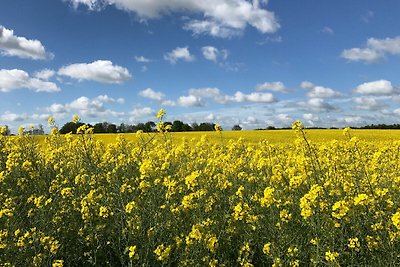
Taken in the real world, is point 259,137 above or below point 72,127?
below

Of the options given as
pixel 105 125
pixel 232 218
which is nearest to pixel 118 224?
pixel 232 218

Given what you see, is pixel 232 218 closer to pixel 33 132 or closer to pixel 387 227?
pixel 387 227

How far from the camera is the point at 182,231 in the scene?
4801 mm

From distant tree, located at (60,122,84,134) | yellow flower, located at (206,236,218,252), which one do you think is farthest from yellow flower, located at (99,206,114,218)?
distant tree, located at (60,122,84,134)

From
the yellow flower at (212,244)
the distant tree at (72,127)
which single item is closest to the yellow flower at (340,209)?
the yellow flower at (212,244)

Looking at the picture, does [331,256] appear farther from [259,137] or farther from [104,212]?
[259,137]

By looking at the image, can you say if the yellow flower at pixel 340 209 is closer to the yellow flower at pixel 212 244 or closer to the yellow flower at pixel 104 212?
the yellow flower at pixel 212 244

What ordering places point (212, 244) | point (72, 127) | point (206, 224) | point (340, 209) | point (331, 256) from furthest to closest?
point (72, 127) < point (206, 224) < point (340, 209) < point (212, 244) < point (331, 256)

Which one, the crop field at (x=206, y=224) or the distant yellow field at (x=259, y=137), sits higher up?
the distant yellow field at (x=259, y=137)

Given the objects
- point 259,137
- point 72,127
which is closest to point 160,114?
point 72,127

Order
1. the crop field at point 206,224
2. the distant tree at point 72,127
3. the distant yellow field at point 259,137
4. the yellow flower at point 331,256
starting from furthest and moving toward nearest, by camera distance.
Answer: the distant yellow field at point 259,137
the distant tree at point 72,127
the crop field at point 206,224
the yellow flower at point 331,256

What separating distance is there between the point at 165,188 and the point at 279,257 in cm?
227

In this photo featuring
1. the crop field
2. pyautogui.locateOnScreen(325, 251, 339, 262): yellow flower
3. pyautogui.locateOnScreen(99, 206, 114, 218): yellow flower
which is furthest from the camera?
pyautogui.locateOnScreen(99, 206, 114, 218): yellow flower

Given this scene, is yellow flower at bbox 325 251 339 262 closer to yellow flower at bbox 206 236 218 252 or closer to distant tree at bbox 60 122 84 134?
yellow flower at bbox 206 236 218 252
